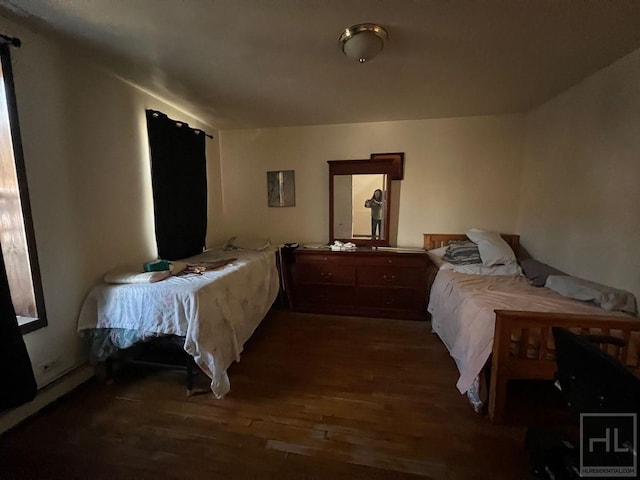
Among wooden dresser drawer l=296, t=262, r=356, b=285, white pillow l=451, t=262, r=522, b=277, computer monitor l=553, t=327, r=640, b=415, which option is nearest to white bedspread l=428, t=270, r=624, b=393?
Result: white pillow l=451, t=262, r=522, b=277

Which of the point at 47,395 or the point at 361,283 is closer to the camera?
the point at 47,395

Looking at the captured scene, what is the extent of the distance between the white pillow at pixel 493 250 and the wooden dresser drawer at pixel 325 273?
4.30ft

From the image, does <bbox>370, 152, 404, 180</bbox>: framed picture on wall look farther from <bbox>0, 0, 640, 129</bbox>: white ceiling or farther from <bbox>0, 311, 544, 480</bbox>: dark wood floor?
<bbox>0, 311, 544, 480</bbox>: dark wood floor

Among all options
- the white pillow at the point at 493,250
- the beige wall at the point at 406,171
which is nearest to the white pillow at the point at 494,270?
the white pillow at the point at 493,250

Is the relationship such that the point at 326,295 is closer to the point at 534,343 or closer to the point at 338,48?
the point at 534,343

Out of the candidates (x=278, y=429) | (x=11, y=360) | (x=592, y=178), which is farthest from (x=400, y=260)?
(x=11, y=360)

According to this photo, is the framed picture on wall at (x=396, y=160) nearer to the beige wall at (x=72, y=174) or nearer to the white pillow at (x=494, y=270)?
the white pillow at (x=494, y=270)

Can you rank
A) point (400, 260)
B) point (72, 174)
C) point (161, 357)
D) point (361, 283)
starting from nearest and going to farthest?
1. point (72, 174)
2. point (161, 357)
3. point (400, 260)
4. point (361, 283)

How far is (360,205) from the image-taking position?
3387mm

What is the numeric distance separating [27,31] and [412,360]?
3.36m

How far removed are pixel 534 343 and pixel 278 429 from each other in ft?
5.15

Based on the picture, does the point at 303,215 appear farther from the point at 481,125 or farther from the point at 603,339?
the point at 603,339

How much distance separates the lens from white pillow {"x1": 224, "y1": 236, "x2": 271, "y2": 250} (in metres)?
3.32

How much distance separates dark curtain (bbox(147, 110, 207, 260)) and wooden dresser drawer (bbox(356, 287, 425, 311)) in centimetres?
195
